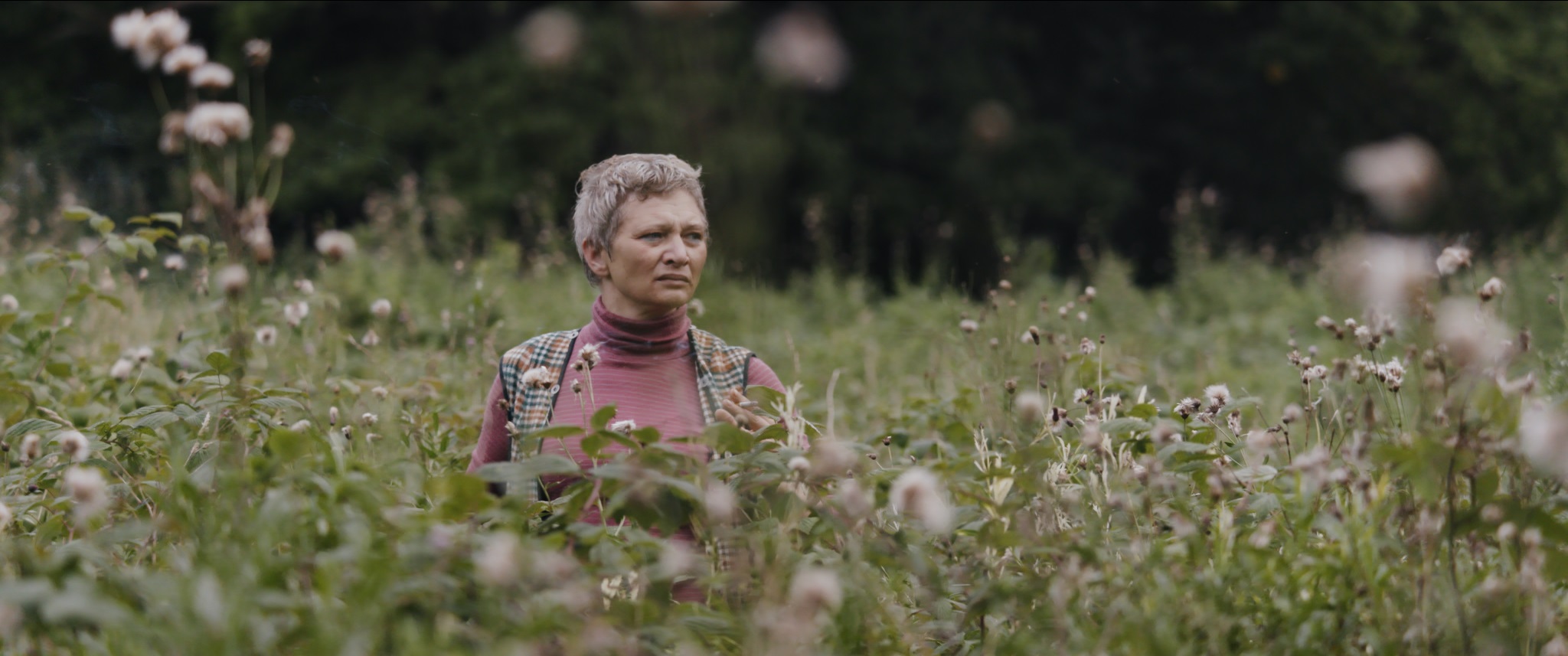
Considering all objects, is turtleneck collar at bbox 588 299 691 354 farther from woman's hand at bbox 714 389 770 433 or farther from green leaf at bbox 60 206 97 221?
green leaf at bbox 60 206 97 221

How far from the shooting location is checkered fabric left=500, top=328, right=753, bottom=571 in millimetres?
2449

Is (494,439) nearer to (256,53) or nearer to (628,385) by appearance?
(628,385)

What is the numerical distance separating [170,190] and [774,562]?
433 inches

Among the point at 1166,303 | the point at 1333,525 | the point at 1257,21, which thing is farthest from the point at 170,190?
the point at 1257,21

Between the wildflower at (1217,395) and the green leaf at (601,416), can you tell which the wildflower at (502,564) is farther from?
the wildflower at (1217,395)

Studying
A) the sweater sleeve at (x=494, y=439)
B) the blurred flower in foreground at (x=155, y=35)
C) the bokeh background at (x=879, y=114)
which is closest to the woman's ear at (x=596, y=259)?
the sweater sleeve at (x=494, y=439)

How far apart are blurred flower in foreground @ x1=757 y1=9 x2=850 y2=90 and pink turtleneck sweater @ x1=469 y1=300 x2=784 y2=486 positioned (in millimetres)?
10384

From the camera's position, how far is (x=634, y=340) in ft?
8.31

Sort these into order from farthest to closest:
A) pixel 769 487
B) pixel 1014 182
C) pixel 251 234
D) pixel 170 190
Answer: pixel 1014 182 → pixel 170 190 → pixel 769 487 → pixel 251 234

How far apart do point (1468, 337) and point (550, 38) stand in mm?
11402

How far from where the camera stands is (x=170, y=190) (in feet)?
36.3

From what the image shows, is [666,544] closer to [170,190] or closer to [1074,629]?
[1074,629]

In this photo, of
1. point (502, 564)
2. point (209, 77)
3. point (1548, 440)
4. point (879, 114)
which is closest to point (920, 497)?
point (502, 564)

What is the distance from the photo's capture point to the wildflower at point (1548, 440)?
4.77 feet
